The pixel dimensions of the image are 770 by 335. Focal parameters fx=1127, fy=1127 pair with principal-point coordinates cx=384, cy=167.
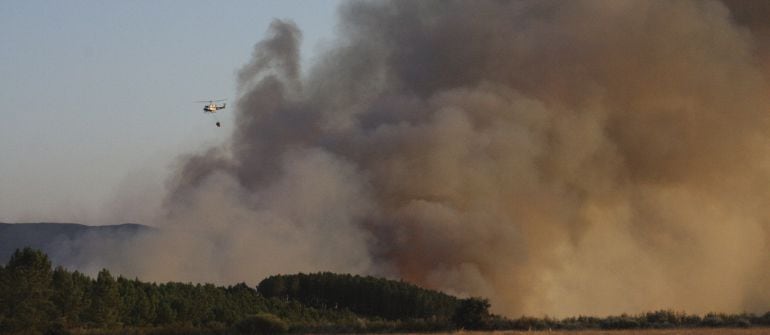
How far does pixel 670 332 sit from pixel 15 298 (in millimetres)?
34322

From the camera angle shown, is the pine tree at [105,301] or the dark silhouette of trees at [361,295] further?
the dark silhouette of trees at [361,295]

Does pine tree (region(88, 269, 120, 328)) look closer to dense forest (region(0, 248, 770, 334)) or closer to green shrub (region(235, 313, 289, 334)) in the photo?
dense forest (region(0, 248, 770, 334))

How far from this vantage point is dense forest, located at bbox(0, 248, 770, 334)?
45594mm

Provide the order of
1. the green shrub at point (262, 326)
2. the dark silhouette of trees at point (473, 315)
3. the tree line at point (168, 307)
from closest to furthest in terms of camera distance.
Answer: the green shrub at point (262, 326), the dark silhouette of trees at point (473, 315), the tree line at point (168, 307)

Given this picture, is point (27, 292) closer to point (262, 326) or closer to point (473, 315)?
point (262, 326)

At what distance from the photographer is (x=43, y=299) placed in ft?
194

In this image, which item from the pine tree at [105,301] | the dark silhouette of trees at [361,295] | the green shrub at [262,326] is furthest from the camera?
the dark silhouette of trees at [361,295]

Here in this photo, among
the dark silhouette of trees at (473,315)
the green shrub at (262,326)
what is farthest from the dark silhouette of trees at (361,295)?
the green shrub at (262,326)

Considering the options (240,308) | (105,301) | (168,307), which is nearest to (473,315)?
(105,301)

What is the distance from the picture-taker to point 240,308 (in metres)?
82.6

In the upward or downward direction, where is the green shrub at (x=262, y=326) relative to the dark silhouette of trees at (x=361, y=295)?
downward

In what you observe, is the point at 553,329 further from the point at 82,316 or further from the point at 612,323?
the point at 82,316

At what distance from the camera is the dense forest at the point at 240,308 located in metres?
45.6

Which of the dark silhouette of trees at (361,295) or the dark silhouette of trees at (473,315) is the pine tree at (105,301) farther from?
the dark silhouette of trees at (361,295)
